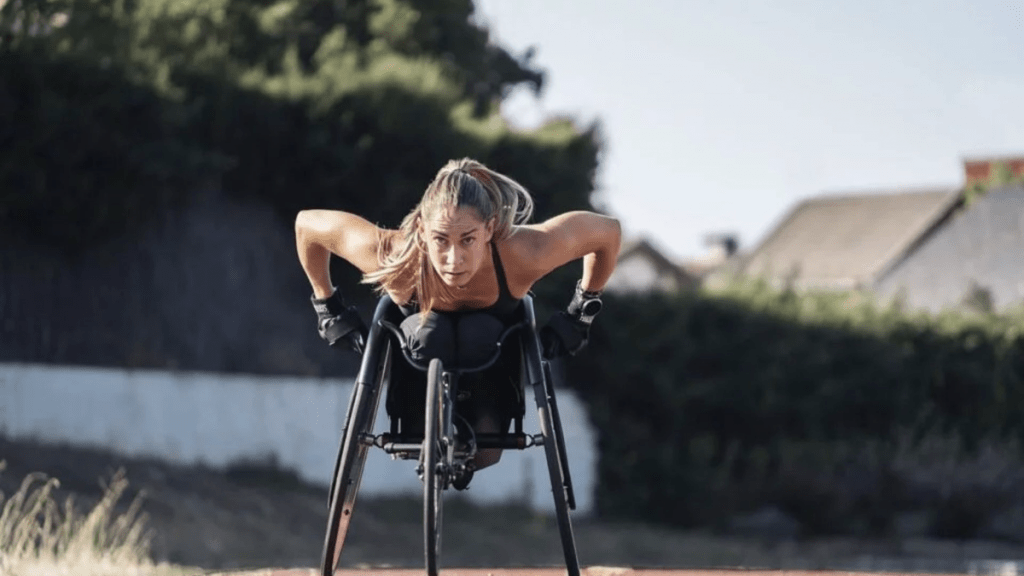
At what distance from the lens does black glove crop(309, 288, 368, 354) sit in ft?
23.2

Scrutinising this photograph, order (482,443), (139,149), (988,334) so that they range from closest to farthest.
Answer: (482,443) → (139,149) → (988,334)

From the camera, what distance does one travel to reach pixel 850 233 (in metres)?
65.9

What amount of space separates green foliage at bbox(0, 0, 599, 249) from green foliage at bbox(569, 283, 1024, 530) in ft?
9.14

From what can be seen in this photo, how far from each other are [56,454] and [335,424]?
4.97 m

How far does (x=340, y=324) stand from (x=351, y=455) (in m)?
0.68

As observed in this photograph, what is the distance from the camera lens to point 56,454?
19.1 meters

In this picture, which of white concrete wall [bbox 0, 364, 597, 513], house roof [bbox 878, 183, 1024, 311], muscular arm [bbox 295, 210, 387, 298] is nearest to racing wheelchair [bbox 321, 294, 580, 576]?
muscular arm [bbox 295, 210, 387, 298]

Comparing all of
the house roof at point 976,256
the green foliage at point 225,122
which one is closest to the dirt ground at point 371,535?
the green foliage at point 225,122

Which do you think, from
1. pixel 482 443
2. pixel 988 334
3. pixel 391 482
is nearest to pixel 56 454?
pixel 391 482

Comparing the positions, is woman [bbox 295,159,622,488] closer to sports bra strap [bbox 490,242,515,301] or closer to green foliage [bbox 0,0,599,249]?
sports bra strap [bbox 490,242,515,301]

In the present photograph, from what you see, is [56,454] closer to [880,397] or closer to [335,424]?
[335,424]

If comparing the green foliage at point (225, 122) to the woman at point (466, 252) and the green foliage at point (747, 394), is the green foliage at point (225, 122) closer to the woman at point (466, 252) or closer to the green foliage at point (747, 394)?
the green foliage at point (747, 394)

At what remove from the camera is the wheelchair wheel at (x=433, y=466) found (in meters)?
6.20

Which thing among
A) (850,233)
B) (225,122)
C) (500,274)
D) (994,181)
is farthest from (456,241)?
(850,233)
